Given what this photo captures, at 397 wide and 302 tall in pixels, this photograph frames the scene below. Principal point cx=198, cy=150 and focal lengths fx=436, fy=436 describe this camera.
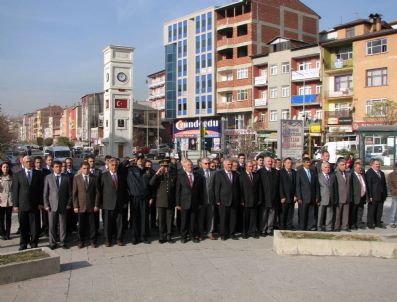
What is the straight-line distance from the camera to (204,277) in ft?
22.2

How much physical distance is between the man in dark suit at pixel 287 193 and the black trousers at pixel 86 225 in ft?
14.4

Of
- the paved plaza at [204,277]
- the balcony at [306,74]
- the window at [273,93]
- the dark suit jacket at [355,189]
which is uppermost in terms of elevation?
the balcony at [306,74]

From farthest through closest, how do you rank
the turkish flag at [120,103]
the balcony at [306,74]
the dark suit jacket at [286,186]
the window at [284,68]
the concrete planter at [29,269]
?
1. the window at [284,68]
2. the balcony at [306,74]
3. the turkish flag at [120,103]
4. the dark suit jacket at [286,186]
5. the concrete planter at [29,269]

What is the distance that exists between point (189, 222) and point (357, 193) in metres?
4.39

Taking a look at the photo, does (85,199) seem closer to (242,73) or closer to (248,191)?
(248,191)

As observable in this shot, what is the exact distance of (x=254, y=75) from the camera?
5572 cm

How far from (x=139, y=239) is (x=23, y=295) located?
3584 millimetres

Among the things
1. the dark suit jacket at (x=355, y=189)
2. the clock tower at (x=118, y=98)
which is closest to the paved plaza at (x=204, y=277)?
the dark suit jacket at (x=355, y=189)

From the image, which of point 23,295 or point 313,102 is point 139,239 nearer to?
point 23,295

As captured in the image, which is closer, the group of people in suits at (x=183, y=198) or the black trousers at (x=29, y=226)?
the black trousers at (x=29, y=226)

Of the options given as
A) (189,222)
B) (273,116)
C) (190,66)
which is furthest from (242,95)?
(189,222)

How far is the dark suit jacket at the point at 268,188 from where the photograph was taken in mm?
10062

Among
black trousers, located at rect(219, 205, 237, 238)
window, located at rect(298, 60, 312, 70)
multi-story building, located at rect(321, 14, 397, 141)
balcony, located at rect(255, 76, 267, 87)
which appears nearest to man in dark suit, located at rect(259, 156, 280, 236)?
black trousers, located at rect(219, 205, 237, 238)

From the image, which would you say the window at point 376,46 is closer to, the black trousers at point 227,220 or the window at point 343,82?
the window at point 343,82
